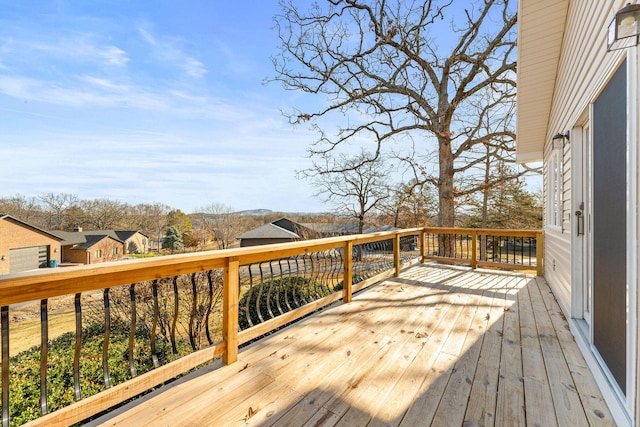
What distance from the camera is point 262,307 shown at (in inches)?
193

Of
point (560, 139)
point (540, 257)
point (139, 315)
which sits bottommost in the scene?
point (139, 315)

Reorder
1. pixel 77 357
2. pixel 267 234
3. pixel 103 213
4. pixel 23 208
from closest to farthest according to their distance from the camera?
pixel 77 357, pixel 23 208, pixel 267 234, pixel 103 213

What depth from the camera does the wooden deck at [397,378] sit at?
1623 mm

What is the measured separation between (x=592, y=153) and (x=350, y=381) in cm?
265

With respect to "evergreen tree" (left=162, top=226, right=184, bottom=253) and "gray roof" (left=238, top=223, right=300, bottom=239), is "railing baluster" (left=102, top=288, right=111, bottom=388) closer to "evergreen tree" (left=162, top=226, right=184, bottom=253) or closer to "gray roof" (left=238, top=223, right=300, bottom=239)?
"gray roof" (left=238, top=223, right=300, bottom=239)

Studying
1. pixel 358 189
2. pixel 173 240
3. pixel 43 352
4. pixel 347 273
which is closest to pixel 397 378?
pixel 347 273

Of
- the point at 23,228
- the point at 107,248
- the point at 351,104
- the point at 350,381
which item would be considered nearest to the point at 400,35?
the point at 351,104

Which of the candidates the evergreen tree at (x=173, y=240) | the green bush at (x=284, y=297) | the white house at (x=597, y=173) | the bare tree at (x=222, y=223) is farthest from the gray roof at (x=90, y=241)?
the white house at (x=597, y=173)

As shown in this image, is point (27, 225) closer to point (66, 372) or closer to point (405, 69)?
point (66, 372)

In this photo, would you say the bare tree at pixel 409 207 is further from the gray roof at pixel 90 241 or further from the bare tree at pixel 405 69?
the gray roof at pixel 90 241

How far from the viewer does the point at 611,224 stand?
1868 millimetres

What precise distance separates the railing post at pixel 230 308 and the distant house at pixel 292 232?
43.2 feet

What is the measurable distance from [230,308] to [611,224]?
279cm

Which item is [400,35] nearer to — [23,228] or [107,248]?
[23,228]
